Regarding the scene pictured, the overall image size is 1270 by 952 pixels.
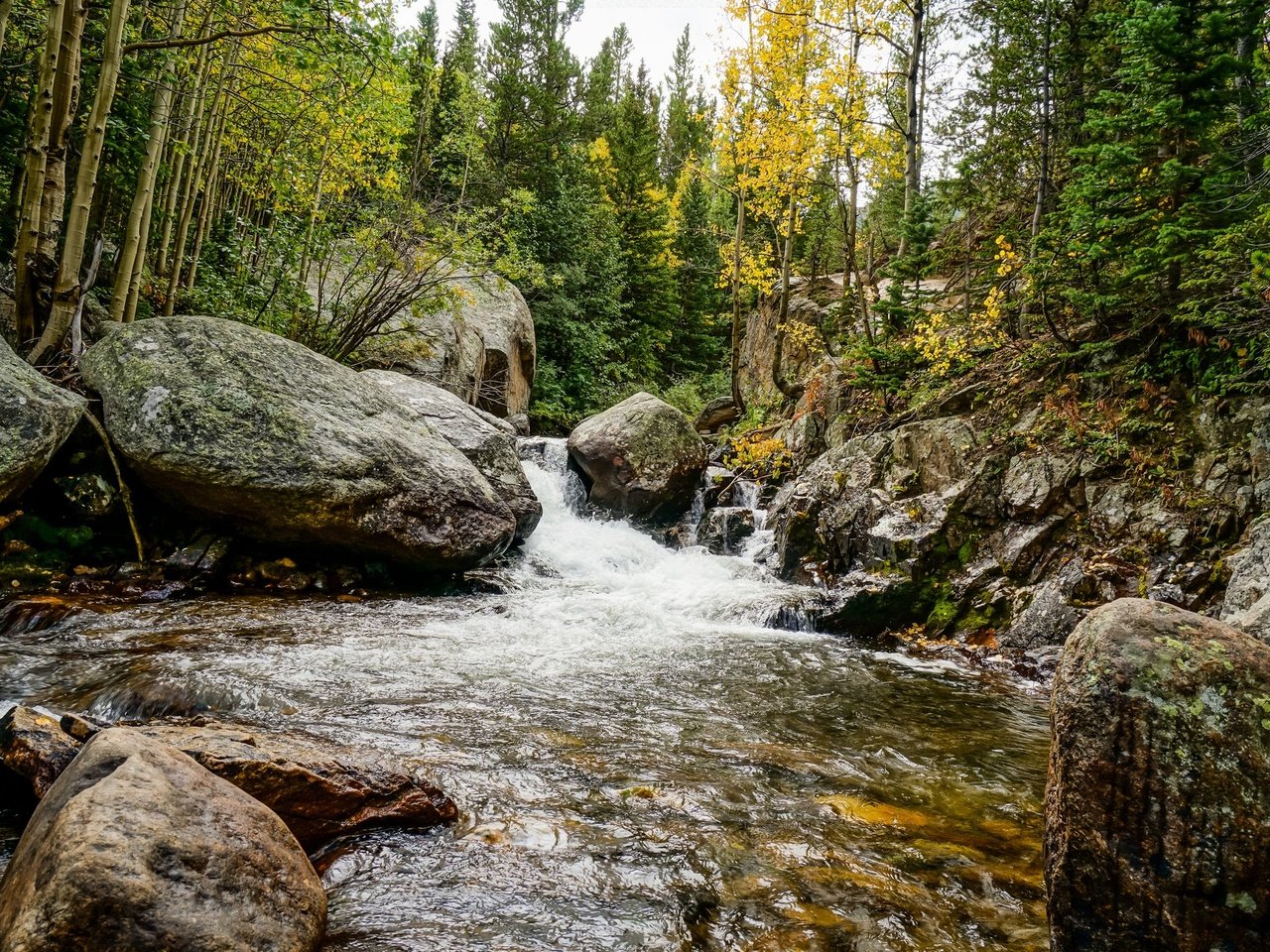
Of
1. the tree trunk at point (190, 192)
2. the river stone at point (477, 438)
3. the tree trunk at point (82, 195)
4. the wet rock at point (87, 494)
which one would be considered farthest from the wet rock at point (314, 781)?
the tree trunk at point (190, 192)

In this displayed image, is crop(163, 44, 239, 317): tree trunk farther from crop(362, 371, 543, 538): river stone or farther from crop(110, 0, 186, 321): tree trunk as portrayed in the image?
crop(362, 371, 543, 538): river stone

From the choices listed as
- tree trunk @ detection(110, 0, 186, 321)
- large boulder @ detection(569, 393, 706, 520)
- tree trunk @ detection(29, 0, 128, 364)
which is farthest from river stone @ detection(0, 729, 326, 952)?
large boulder @ detection(569, 393, 706, 520)

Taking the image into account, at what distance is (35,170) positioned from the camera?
6938 mm

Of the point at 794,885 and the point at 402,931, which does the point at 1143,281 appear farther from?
the point at 402,931

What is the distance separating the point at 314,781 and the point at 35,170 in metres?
7.93

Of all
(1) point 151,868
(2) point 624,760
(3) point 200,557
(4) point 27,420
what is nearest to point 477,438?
(3) point 200,557

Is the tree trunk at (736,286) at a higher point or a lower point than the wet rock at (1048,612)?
higher

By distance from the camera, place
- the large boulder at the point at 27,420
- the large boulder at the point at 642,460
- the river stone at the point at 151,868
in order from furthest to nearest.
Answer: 1. the large boulder at the point at 642,460
2. the large boulder at the point at 27,420
3. the river stone at the point at 151,868

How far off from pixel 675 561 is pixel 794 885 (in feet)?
28.4

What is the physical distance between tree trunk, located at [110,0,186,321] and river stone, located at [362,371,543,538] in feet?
10.4

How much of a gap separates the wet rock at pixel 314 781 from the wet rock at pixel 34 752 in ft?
1.11

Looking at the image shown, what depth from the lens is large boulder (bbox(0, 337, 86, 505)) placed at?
580cm

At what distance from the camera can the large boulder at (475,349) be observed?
14938mm

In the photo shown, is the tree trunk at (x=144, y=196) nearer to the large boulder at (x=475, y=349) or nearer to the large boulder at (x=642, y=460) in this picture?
the large boulder at (x=475, y=349)
